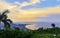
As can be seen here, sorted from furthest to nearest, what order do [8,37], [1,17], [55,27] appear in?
[1,17] < [55,27] < [8,37]

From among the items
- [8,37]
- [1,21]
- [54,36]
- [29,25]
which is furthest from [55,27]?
[8,37]

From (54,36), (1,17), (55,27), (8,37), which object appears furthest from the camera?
(1,17)

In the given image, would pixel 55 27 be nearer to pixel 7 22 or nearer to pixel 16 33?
pixel 7 22

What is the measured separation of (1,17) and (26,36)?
5.87 metres

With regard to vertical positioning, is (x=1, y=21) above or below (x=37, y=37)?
above

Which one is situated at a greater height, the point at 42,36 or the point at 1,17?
the point at 1,17

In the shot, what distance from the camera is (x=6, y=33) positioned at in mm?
12359

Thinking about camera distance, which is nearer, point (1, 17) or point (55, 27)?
point (55, 27)

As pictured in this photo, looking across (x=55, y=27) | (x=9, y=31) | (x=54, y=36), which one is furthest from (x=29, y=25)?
(x=9, y=31)

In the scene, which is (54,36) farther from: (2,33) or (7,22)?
(7,22)

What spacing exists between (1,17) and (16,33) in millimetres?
5706

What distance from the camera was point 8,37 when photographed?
1222 cm

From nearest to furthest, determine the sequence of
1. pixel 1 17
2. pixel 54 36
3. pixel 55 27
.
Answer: pixel 54 36 < pixel 55 27 < pixel 1 17

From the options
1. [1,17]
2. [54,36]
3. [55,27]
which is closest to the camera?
[54,36]
